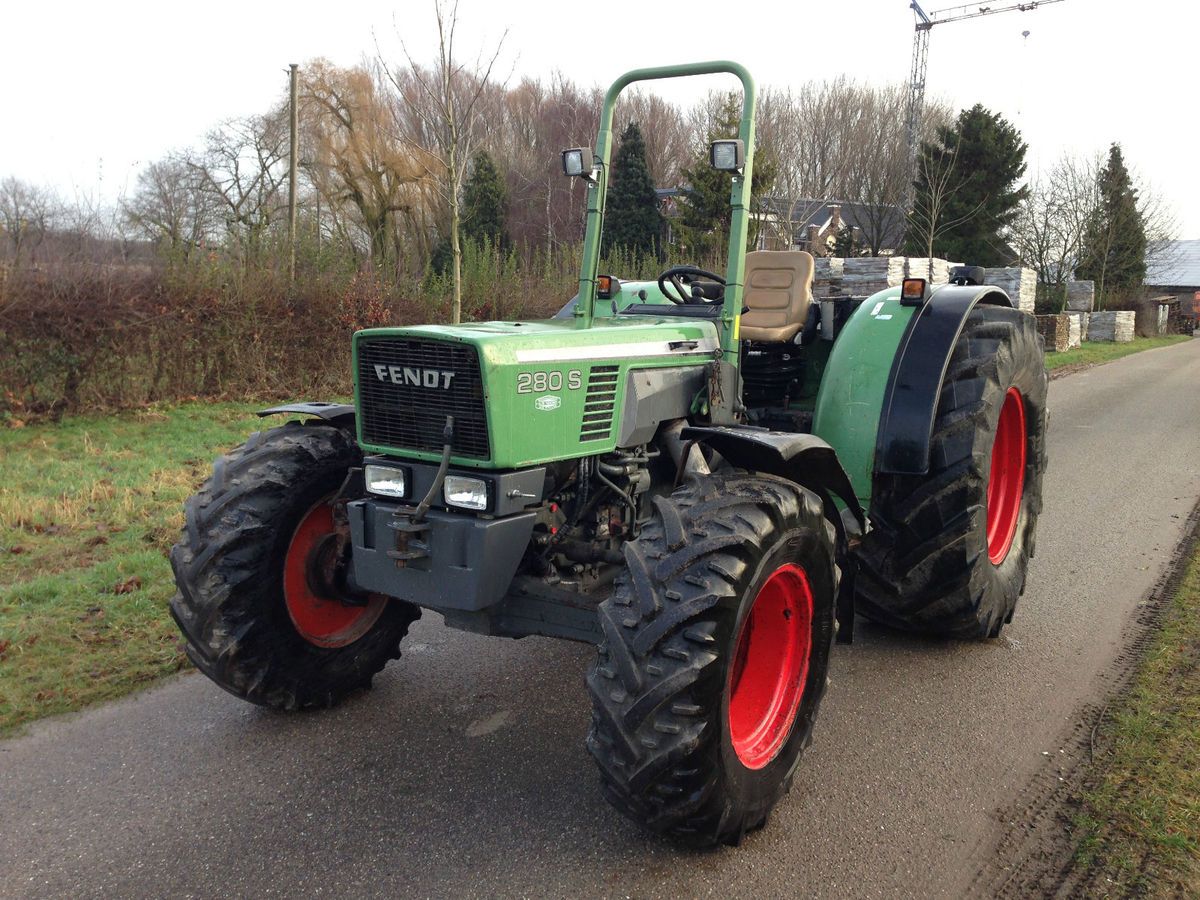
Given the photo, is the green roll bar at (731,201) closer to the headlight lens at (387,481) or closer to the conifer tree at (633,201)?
the headlight lens at (387,481)

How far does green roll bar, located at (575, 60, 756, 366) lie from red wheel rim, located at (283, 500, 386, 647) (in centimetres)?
135

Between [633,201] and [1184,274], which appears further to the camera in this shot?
[1184,274]

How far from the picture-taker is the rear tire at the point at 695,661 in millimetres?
2617

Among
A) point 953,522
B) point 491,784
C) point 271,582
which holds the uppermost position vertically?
point 953,522

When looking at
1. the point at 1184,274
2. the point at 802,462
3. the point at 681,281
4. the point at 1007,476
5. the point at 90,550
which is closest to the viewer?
the point at 802,462

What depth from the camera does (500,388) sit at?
297 centimetres

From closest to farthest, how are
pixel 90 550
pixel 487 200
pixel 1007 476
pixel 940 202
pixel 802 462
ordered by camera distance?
pixel 802 462 → pixel 1007 476 → pixel 90 550 → pixel 487 200 → pixel 940 202

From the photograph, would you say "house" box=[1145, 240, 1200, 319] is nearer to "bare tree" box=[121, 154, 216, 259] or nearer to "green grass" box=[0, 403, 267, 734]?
"bare tree" box=[121, 154, 216, 259]

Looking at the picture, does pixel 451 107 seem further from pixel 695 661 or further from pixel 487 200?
pixel 487 200

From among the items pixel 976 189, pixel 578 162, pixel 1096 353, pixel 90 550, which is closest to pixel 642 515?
pixel 578 162

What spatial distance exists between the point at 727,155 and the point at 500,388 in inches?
55.1

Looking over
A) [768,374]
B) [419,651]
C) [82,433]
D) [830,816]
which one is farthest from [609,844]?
[82,433]

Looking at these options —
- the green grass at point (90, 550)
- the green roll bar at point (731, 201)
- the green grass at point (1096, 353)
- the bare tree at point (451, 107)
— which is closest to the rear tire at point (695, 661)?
the green roll bar at point (731, 201)

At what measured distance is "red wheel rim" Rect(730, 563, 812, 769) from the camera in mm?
3203
